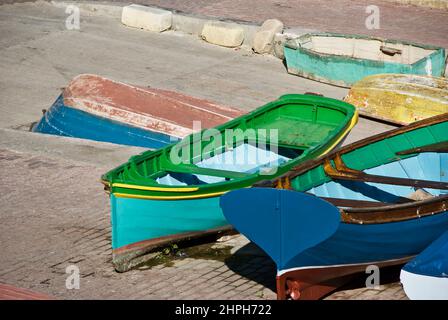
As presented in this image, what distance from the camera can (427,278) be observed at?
1011cm

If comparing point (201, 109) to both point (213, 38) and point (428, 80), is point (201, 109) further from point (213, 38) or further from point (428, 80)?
point (213, 38)

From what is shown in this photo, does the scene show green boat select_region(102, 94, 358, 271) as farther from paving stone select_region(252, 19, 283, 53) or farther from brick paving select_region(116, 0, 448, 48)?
brick paving select_region(116, 0, 448, 48)

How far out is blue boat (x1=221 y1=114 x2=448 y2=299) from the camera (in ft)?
31.7

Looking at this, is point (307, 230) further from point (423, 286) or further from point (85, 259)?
point (85, 259)

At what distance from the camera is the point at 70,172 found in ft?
45.5

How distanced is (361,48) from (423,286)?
8876 mm

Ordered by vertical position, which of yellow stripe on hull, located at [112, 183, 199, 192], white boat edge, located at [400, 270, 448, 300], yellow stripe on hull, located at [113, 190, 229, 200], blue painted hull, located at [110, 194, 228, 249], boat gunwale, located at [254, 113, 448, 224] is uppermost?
boat gunwale, located at [254, 113, 448, 224]

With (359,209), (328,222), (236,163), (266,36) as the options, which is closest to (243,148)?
(236,163)

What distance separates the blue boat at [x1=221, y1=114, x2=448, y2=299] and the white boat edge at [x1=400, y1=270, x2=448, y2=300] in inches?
15.2

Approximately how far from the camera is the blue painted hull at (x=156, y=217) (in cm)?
1089

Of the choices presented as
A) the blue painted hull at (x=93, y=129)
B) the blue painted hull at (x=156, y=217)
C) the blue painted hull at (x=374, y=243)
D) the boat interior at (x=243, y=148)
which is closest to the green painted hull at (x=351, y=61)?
the boat interior at (x=243, y=148)

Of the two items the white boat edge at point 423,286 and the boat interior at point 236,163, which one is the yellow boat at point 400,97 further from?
the white boat edge at point 423,286

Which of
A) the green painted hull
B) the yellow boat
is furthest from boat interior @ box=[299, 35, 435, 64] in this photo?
the yellow boat
